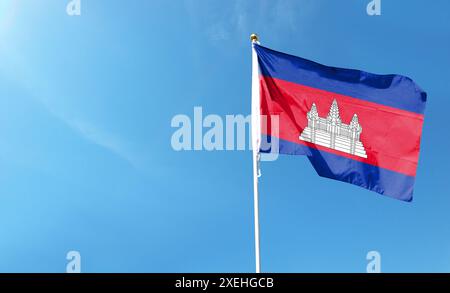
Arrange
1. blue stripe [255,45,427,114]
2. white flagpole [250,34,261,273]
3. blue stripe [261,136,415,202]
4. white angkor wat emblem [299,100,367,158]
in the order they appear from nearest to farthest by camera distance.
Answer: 1. white flagpole [250,34,261,273]
2. blue stripe [261,136,415,202]
3. white angkor wat emblem [299,100,367,158]
4. blue stripe [255,45,427,114]

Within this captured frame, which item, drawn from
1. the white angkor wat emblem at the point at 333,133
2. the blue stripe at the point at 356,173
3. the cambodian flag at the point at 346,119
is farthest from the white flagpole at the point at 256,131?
the white angkor wat emblem at the point at 333,133

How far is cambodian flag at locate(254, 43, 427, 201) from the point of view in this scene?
11.8 metres

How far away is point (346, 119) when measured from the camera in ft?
40.4

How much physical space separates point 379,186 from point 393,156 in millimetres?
1010

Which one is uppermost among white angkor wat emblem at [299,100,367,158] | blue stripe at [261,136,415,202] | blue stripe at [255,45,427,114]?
blue stripe at [255,45,427,114]

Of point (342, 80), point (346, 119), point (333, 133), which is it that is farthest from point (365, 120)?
point (342, 80)

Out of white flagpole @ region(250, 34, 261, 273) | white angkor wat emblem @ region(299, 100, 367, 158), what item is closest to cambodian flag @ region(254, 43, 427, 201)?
white angkor wat emblem @ region(299, 100, 367, 158)

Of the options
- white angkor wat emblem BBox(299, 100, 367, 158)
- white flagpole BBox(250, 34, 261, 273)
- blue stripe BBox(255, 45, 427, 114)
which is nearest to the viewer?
white flagpole BBox(250, 34, 261, 273)

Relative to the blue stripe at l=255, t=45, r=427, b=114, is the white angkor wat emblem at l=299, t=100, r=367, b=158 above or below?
below

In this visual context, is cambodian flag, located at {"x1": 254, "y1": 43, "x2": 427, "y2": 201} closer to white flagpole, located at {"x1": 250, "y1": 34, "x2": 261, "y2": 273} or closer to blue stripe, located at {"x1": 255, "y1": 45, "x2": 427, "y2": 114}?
blue stripe, located at {"x1": 255, "y1": 45, "x2": 427, "y2": 114}

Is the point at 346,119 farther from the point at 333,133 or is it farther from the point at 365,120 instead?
the point at 333,133

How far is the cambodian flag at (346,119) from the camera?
11789 mm

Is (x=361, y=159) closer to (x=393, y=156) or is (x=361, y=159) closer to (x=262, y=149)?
(x=393, y=156)
